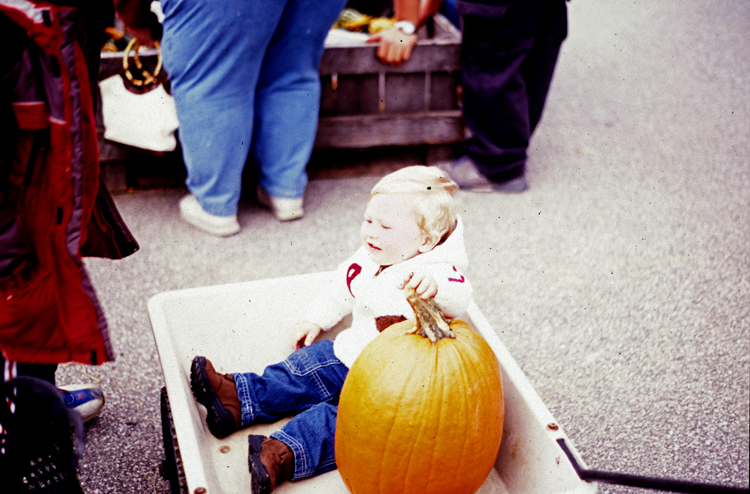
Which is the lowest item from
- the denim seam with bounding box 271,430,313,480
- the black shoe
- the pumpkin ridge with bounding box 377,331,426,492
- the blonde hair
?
the black shoe

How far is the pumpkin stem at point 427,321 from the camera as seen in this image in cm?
110

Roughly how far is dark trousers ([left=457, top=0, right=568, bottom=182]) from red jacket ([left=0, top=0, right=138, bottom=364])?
185 centimetres

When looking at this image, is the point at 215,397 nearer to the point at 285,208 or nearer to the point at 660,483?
the point at 660,483

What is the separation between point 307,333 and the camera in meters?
1.52

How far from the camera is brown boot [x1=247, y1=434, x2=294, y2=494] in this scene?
3.90 ft

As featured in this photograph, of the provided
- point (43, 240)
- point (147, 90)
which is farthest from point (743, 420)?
point (147, 90)

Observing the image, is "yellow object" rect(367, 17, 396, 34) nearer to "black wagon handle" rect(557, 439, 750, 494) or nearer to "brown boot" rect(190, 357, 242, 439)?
"brown boot" rect(190, 357, 242, 439)

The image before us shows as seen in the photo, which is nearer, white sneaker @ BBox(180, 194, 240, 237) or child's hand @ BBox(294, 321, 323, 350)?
child's hand @ BBox(294, 321, 323, 350)

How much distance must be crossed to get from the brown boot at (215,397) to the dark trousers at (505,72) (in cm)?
180

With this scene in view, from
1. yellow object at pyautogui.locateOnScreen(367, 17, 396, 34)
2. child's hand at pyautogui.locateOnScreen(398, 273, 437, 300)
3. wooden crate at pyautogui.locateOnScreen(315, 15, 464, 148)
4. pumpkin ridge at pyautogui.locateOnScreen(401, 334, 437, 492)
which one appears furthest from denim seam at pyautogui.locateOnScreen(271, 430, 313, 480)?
yellow object at pyautogui.locateOnScreen(367, 17, 396, 34)

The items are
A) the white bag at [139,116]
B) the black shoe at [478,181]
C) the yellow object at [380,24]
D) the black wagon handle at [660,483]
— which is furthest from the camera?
the yellow object at [380,24]

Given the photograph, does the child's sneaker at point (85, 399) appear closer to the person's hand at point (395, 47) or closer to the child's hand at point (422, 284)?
the child's hand at point (422, 284)

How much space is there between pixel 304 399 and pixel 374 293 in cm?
30

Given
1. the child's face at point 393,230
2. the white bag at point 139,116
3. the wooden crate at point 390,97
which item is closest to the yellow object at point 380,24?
the wooden crate at point 390,97
